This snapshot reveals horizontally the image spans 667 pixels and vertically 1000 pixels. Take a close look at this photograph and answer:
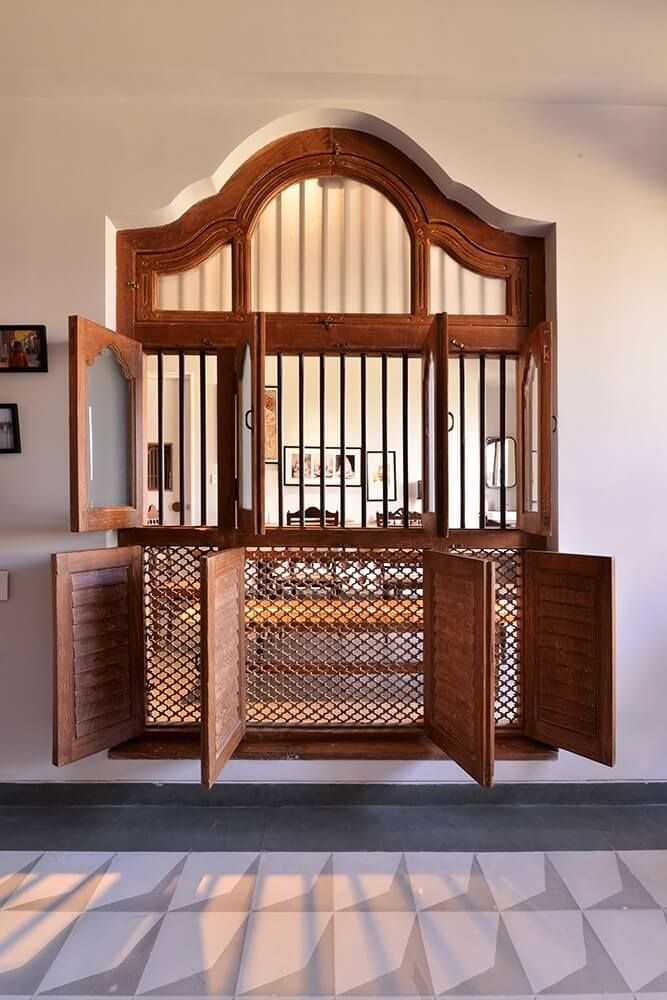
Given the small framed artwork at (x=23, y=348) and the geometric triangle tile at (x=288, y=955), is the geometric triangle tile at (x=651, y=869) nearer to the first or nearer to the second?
the geometric triangle tile at (x=288, y=955)

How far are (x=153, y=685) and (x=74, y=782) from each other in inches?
19.9

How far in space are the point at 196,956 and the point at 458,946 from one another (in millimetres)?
794

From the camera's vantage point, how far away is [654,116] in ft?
7.72

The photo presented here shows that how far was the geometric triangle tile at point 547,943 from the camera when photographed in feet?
5.05

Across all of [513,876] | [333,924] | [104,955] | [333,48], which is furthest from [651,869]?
[333,48]

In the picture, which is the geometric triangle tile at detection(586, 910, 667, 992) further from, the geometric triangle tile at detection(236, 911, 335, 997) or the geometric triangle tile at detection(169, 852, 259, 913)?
the geometric triangle tile at detection(169, 852, 259, 913)

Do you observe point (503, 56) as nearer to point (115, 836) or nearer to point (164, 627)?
point (164, 627)

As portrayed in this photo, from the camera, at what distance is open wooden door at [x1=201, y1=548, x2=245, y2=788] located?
1846mm

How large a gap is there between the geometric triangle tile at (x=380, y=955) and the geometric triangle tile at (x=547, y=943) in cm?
30

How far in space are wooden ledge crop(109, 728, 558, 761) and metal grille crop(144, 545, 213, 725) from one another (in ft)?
0.39

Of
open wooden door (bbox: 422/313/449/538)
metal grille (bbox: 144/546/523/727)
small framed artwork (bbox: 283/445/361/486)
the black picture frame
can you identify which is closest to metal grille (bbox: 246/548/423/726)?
metal grille (bbox: 144/546/523/727)

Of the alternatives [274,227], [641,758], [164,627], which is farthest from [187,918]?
[274,227]

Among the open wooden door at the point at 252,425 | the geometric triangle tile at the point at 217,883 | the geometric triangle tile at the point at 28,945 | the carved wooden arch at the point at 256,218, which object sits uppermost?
the carved wooden arch at the point at 256,218

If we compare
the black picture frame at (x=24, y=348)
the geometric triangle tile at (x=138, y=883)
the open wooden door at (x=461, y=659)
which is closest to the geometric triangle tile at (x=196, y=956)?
the geometric triangle tile at (x=138, y=883)
